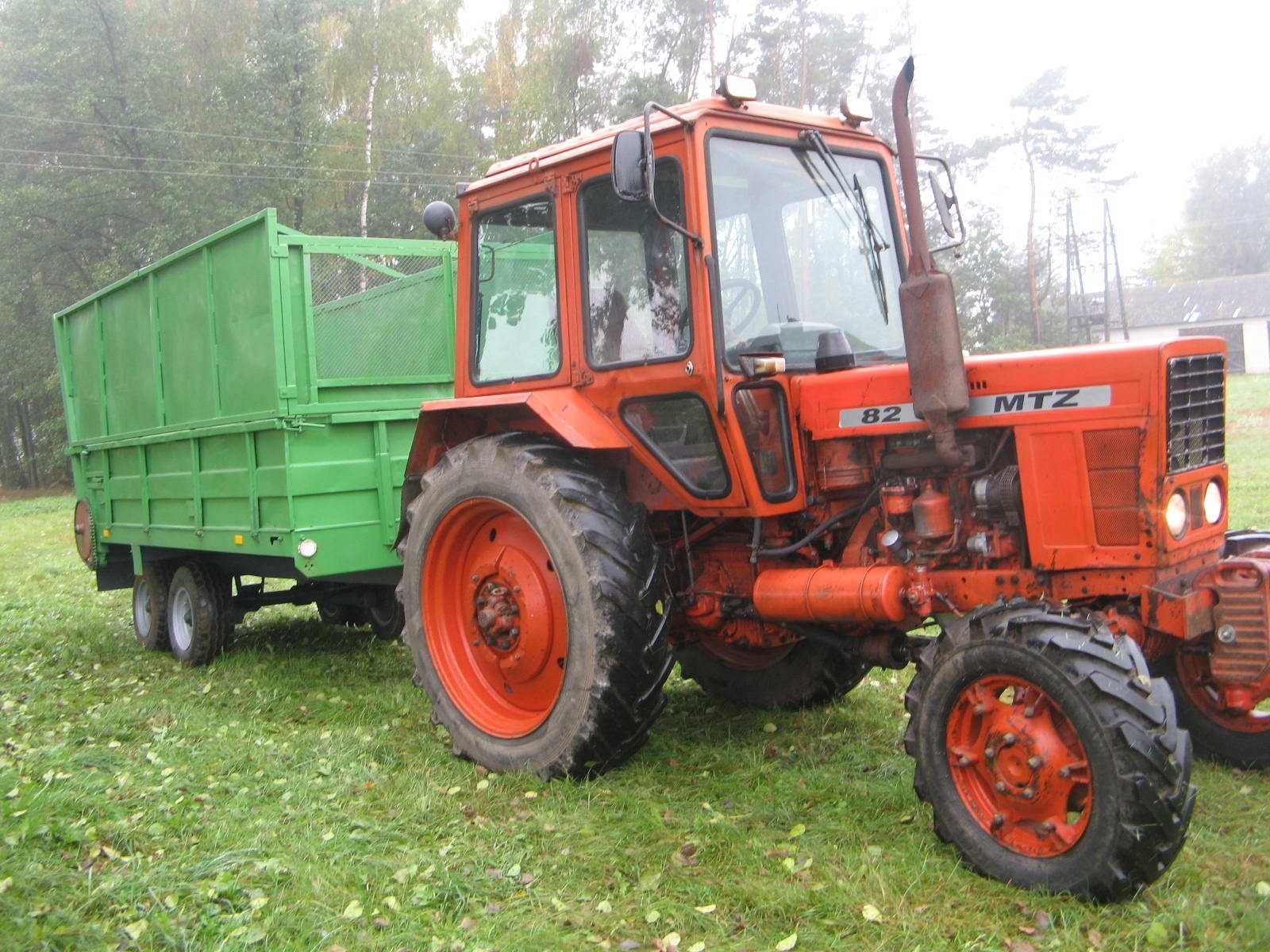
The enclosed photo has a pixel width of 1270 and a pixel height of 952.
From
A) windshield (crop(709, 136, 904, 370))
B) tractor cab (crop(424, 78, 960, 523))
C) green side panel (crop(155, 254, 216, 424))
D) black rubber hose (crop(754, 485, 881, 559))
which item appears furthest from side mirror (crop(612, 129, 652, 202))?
green side panel (crop(155, 254, 216, 424))

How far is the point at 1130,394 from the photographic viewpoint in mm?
3541

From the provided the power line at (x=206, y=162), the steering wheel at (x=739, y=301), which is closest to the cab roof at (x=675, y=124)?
the steering wheel at (x=739, y=301)

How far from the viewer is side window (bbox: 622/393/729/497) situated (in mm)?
4246

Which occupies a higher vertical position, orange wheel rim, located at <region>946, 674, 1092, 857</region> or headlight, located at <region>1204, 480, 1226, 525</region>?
headlight, located at <region>1204, 480, 1226, 525</region>

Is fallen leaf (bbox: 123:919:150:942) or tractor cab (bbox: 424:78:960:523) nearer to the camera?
fallen leaf (bbox: 123:919:150:942)

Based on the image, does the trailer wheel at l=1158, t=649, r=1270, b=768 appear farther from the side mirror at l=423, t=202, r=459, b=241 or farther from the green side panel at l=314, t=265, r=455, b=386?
the green side panel at l=314, t=265, r=455, b=386

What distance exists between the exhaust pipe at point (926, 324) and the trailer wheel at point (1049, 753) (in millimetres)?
677

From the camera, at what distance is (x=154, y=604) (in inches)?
308

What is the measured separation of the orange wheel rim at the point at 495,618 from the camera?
471 cm

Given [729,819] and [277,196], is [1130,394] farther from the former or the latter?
[277,196]

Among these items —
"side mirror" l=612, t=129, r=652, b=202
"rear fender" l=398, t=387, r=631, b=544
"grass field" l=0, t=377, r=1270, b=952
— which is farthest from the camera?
"rear fender" l=398, t=387, r=631, b=544

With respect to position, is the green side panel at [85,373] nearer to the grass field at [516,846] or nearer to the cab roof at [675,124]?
the grass field at [516,846]

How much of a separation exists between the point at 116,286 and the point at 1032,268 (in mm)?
23509

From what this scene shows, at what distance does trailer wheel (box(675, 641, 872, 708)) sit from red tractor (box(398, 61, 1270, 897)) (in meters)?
0.02
